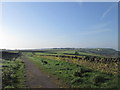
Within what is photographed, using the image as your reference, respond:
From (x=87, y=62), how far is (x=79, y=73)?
5.31 m

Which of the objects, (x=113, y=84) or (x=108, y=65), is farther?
(x=108, y=65)

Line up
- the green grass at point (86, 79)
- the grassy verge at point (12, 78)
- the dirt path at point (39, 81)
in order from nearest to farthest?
the green grass at point (86, 79) → the dirt path at point (39, 81) → the grassy verge at point (12, 78)

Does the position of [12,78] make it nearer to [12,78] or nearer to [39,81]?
[12,78]

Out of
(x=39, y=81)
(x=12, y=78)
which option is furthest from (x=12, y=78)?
(x=39, y=81)

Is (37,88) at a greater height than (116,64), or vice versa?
(116,64)

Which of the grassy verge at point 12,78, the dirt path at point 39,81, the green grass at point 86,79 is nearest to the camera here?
the green grass at point 86,79

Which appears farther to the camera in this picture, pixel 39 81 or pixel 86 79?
pixel 39 81

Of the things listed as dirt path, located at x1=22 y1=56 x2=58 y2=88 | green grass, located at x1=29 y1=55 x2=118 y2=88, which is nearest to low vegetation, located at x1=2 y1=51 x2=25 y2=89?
dirt path, located at x1=22 y1=56 x2=58 y2=88

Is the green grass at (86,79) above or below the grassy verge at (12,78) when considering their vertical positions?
above

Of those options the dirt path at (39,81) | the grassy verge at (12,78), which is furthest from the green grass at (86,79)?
the grassy verge at (12,78)

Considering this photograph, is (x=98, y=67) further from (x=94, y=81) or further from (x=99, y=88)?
(x=99, y=88)

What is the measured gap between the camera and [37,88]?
8.59 metres

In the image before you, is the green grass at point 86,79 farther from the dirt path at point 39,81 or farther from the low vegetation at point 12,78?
the low vegetation at point 12,78

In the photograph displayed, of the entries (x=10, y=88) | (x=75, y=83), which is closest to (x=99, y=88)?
(x=75, y=83)
